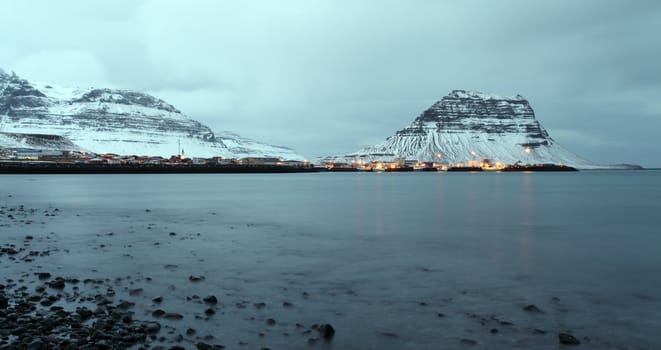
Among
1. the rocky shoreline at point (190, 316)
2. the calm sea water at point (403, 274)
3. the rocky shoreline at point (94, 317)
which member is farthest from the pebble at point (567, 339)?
the rocky shoreline at point (94, 317)

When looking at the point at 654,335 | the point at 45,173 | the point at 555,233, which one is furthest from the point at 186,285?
the point at 45,173

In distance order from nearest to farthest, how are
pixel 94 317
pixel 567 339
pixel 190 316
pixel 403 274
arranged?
pixel 567 339
pixel 94 317
pixel 190 316
pixel 403 274

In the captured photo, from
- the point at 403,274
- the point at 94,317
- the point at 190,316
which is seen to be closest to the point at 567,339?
the point at 403,274

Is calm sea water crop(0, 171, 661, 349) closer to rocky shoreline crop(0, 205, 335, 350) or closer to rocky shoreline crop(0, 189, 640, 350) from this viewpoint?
rocky shoreline crop(0, 189, 640, 350)

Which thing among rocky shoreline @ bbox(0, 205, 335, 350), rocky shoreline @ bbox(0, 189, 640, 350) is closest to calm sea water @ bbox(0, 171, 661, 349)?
rocky shoreline @ bbox(0, 189, 640, 350)

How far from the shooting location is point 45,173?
15300 centimetres

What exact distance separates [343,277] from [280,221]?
1737 cm

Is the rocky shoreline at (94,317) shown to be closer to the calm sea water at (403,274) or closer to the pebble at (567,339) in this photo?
the calm sea water at (403,274)

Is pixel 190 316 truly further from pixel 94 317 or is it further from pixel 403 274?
pixel 403 274

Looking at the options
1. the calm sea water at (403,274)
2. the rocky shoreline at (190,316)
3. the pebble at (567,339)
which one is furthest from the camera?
the calm sea water at (403,274)

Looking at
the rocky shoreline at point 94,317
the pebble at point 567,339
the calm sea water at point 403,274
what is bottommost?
the calm sea water at point 403,274

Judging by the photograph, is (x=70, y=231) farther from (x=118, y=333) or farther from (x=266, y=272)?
(x=118, y=333)

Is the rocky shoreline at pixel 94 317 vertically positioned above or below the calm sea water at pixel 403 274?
above

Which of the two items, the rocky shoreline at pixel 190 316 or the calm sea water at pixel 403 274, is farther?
the calm sea water at pixel 403 274
